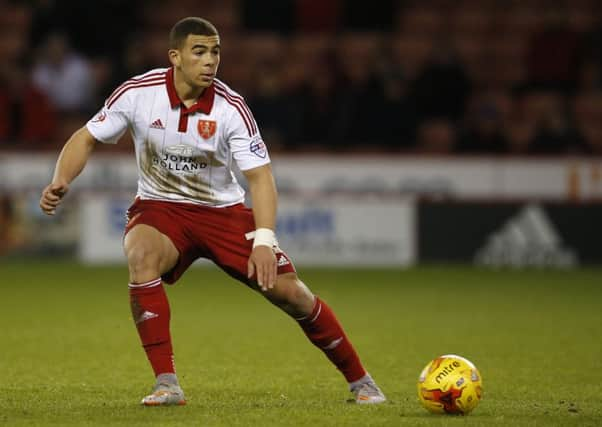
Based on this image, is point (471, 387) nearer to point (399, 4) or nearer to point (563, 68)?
point (563, 68)

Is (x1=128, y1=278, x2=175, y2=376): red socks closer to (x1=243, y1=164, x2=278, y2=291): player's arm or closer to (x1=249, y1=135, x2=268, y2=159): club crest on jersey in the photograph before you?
(x1=243, y1=164, x2=278, y2=291): player's arm

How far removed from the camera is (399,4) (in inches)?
738

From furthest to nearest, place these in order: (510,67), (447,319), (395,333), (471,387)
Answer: (510,67)
(447,319)
(395,333)
(471,387)

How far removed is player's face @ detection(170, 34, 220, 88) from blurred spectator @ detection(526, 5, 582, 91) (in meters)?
12.0

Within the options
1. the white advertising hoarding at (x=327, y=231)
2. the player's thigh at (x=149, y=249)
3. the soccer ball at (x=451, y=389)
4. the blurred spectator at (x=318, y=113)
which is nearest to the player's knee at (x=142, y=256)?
the player's thigh at (x=149, y=249)

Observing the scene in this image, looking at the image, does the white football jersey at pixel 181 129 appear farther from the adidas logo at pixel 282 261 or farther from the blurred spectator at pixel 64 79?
the blurred spectator at pixel 64 79

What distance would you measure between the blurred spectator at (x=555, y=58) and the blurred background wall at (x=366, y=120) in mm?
19

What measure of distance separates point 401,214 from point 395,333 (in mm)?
6157

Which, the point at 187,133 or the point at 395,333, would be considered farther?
the point at 395,333

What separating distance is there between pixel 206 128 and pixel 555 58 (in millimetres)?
12053

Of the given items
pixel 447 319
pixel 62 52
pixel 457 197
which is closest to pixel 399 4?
pixel 457 197

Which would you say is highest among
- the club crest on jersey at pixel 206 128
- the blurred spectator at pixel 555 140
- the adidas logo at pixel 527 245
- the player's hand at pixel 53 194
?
the club crest on jersey at pixel 206 128

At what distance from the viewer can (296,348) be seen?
847 centimetres

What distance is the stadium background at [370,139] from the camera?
14.7m
